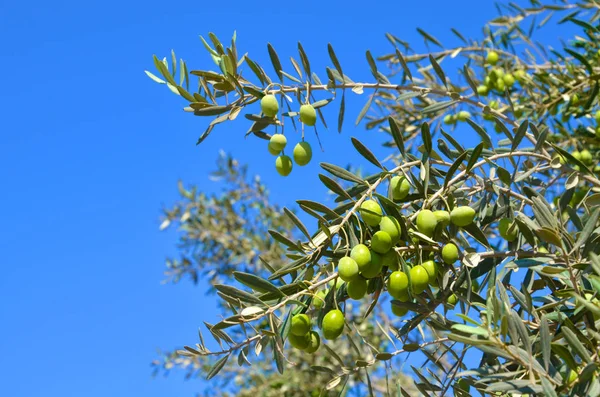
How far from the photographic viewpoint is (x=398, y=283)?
1.72m

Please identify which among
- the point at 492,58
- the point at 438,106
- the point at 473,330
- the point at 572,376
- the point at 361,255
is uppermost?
the point at 492,58

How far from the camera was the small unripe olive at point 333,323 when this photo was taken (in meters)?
1.76

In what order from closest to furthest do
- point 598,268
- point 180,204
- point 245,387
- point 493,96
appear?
point 598,268 < point 493,96 < point 245,387 < point 180,204

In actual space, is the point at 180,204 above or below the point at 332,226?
above

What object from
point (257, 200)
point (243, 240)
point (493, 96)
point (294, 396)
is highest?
point (257, 200)

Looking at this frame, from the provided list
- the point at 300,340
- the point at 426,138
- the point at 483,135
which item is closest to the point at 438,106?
the point at 483,135

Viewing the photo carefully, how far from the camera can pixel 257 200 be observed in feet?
24.9

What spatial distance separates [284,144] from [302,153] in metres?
0.06

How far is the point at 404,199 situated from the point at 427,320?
0.33 metres

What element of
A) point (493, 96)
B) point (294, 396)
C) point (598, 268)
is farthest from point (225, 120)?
point (294, 396)

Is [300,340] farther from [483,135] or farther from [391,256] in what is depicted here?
[483,135]

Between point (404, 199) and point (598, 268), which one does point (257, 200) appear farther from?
point (598, 268)

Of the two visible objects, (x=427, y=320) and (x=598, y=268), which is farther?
(x=427, y=320)

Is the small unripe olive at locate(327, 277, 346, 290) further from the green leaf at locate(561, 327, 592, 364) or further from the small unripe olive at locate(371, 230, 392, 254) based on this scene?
the green leaf at locate(561, 327, 592, 364)
